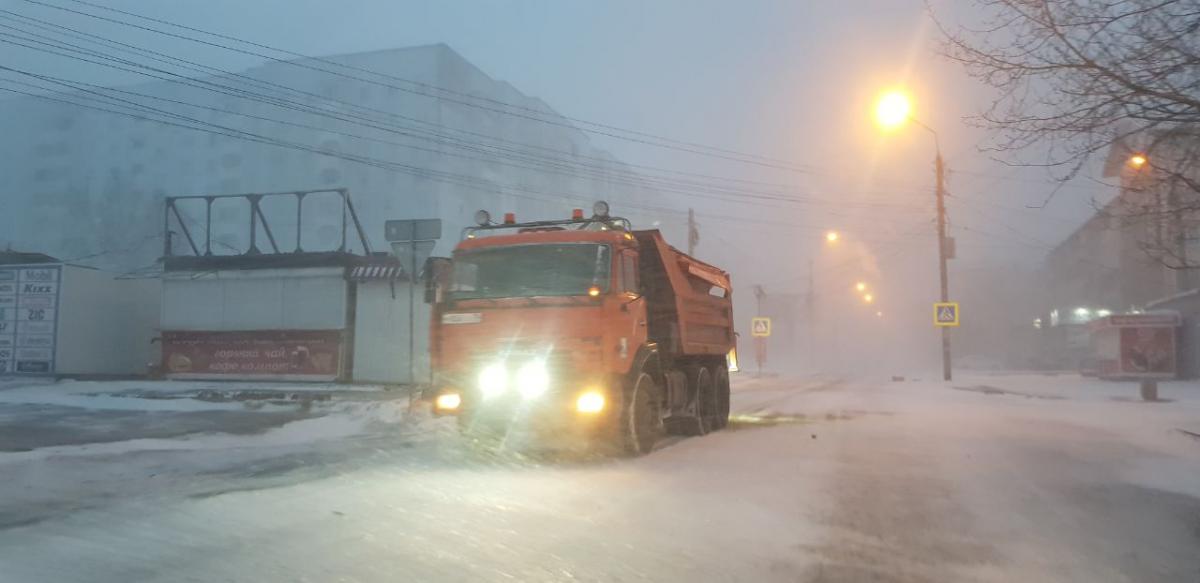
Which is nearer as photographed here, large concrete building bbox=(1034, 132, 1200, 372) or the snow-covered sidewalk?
large concrete building bbox=(1034, 132, 1200, 372)

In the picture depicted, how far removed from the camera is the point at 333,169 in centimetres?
4734

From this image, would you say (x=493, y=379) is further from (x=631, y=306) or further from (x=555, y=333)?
(x=631, y=306)

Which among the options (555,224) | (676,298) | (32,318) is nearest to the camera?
(555,224)

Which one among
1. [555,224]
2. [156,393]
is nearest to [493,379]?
[555,224]

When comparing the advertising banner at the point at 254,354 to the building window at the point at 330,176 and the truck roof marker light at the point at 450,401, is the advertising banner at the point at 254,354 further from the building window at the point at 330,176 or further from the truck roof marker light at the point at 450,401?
the building window at the point at 330,176

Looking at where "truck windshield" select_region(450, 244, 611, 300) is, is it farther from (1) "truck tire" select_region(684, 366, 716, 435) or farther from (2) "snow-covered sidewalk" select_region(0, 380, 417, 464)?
(2) "snow-covered sidewalk" select_region(0, 380, 417, 464)

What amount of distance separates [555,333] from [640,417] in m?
1.60

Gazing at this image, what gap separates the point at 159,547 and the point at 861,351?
10068 centimetres

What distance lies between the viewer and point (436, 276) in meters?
10.2

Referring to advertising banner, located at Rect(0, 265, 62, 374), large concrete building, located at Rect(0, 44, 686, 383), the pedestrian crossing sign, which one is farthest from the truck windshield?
the pedestrian crossing sign

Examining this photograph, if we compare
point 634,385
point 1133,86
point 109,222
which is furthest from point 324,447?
point 109,222

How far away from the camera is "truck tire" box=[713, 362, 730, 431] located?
45.3 ft

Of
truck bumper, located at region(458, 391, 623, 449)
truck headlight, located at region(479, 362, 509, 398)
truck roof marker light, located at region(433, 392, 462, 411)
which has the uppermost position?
truck headlight, located at region(479, 362, 509, 398)

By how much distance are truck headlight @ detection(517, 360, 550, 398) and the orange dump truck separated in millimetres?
11
